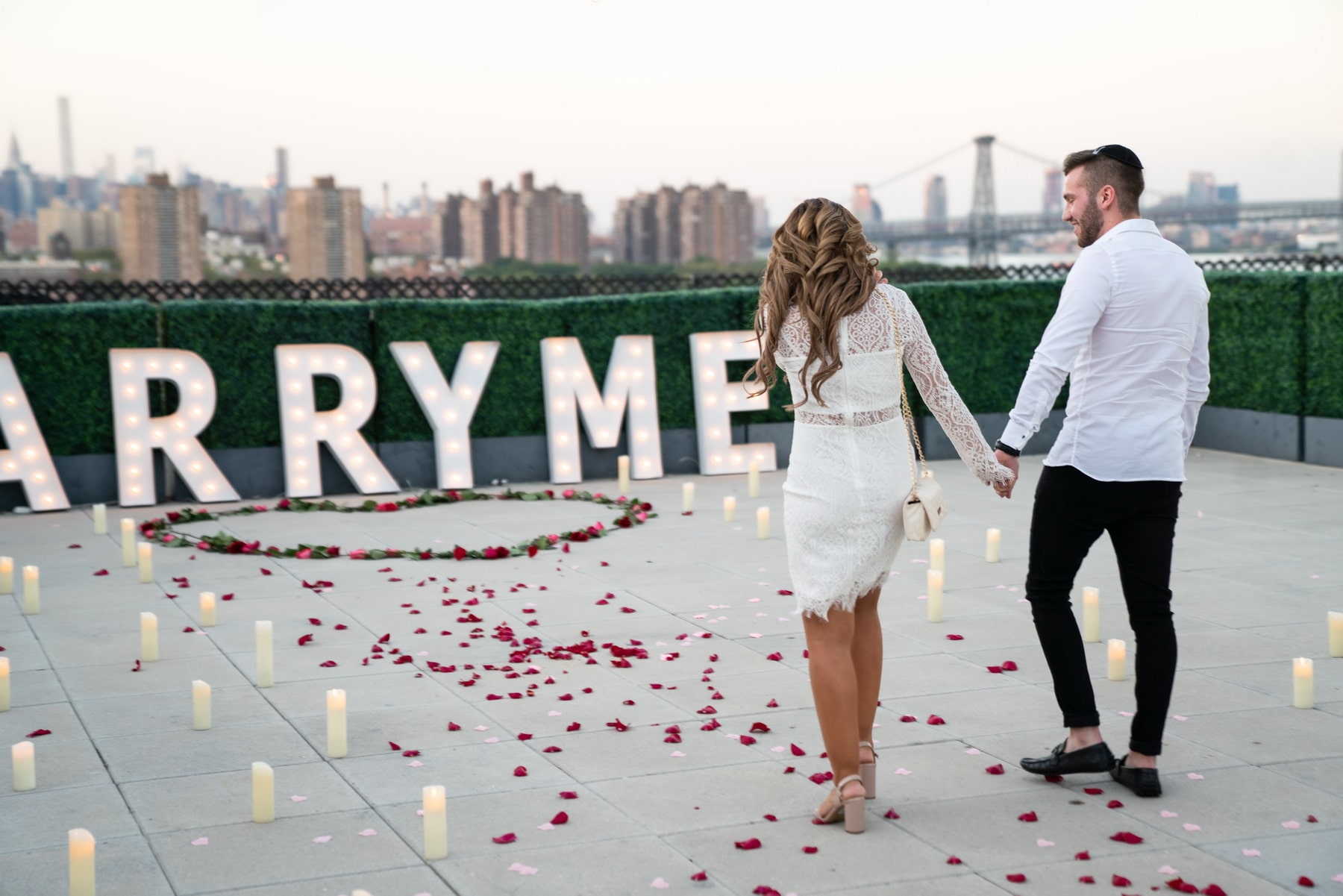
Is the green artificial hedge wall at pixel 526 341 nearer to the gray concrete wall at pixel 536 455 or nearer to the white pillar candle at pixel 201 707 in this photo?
the gray concrete wall at pixel 536 455

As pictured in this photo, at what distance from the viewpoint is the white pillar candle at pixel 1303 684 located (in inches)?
227

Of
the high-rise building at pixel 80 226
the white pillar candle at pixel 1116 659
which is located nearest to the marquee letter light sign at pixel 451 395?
the white pillar candle at pixel 1116 659

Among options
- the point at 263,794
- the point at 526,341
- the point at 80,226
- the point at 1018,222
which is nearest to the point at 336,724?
the point at 263,794

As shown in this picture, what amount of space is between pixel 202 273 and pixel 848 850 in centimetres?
9617

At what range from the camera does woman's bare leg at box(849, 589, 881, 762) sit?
4.57 metres

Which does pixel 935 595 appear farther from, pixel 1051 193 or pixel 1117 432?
pixel 1051 193

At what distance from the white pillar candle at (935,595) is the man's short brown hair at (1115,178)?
310 centimetres

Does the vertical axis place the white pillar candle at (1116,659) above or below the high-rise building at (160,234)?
below

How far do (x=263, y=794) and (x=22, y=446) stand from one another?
27.7 feet

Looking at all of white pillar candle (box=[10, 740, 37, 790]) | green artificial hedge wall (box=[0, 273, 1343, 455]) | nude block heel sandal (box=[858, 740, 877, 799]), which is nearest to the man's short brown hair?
nude block heel sandal (box=[858, 740, 877, 799])

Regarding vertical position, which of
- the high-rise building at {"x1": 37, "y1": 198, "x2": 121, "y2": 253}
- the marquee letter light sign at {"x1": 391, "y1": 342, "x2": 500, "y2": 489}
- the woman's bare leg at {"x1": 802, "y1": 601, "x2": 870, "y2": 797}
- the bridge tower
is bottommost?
the woman's bare leg at {"x1": 802, "y1": 601, "x2": 870, "y2": 797}

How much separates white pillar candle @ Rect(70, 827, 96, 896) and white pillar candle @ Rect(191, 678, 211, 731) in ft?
6.18

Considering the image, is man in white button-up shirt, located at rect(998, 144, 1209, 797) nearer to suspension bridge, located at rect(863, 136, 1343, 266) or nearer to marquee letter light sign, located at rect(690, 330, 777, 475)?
marquee letter light sign, located at rect(690, 330, 777, 475)

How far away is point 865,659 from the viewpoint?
181 inches
